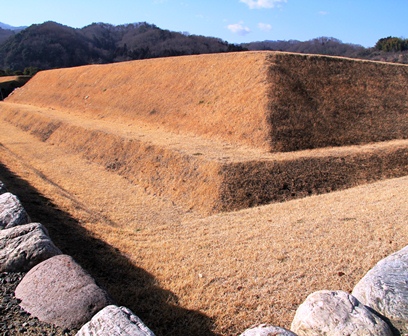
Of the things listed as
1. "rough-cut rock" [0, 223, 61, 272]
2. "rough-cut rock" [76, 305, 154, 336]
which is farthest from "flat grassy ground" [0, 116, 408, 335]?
"rough-cut rock" [76, 305, 154, 336]

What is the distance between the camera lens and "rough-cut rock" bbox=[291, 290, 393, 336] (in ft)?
13.0

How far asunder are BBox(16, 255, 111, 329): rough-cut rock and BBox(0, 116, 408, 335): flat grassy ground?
3.64ft

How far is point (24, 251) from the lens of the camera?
504 centimetres

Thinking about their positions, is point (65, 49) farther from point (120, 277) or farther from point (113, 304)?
point (113, 304)

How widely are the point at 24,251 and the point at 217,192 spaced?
624cm

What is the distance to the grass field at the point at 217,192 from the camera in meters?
5.89

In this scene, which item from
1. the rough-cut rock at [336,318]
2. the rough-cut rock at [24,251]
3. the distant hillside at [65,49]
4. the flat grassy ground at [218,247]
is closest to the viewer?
the rough-cut rock at [336,318]

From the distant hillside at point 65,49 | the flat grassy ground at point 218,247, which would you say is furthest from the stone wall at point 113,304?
the distant hillside at point 65,49

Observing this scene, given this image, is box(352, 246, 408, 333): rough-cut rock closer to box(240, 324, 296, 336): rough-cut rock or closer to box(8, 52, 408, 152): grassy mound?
box(240, 324, 296, 336): rough-cut rock

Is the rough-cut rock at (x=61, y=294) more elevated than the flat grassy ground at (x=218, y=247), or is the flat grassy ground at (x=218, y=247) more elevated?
the rough-cut rock at (x=61, y=294)

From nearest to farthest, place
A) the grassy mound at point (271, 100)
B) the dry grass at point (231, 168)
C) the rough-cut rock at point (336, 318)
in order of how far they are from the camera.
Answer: the rough-cut rock at point (336, 318) < the dry grass at point (231, 168) < the grassy mound at point (271, 100)

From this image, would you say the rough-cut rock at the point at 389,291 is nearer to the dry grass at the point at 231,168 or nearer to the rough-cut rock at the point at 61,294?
the rough-cut rock at the point at 61,294

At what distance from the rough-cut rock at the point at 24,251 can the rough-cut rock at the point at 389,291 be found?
402 centimetres

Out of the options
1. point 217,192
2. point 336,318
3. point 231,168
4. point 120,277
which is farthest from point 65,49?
point 336,318
